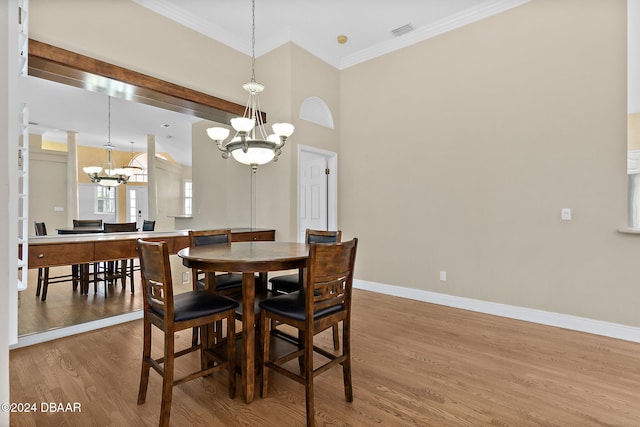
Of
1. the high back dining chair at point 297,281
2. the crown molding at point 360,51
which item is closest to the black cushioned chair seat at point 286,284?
the high back dining chair at point 297,281

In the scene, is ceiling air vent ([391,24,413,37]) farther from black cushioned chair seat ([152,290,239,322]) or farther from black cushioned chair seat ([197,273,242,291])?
black cushioned chair seat ([152,290,239,322])

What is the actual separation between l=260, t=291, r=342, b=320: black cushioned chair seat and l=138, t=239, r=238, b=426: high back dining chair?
0.75 ft

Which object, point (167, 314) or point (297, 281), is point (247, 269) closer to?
point (167, 314)

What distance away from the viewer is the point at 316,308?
1.74 meters

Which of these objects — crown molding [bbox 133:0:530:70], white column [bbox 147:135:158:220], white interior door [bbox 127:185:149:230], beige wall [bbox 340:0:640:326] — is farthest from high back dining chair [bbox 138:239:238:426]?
crown molding [bbox 133:0:530:70]

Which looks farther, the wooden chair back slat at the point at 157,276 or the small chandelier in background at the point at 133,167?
the small chandelier in background at the point at 133,167

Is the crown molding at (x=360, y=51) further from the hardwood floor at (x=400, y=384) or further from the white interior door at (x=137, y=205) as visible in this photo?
the hardwood floor at (x=400, y=384)

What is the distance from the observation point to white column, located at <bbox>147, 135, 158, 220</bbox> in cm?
376

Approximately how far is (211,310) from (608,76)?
155 inches

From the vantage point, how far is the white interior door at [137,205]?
141 inches

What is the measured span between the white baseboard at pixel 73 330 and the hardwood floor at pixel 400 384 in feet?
0.27

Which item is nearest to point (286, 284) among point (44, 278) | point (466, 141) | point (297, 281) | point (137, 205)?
point (297, 281)

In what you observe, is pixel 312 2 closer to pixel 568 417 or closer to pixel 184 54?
pixel 184 54

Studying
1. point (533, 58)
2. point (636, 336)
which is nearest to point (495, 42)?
point (533, 58)
